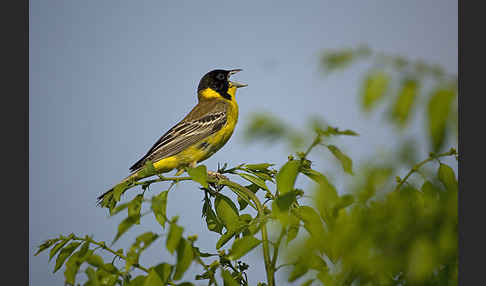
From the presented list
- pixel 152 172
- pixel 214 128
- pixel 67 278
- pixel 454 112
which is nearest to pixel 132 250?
pixel 67 278

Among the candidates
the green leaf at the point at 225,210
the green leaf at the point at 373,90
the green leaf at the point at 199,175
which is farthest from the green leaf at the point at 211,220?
the green leaf at the point at 373,90

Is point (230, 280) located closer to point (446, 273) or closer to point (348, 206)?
point (348, 206)

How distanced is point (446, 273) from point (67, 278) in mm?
887

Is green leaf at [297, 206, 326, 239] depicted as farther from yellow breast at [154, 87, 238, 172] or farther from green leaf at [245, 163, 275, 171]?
yellow breast at [154, 87, 238, 172]

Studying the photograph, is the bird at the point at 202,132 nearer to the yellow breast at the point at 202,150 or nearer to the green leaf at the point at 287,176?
the yellow breast at the point at 202,150

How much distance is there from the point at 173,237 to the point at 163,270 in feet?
0.56

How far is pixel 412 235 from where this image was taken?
59 cm

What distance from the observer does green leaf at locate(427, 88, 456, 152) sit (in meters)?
0.57

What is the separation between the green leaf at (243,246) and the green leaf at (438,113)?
560 mm

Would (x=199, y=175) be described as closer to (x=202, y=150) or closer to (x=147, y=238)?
(x=147, y=238)

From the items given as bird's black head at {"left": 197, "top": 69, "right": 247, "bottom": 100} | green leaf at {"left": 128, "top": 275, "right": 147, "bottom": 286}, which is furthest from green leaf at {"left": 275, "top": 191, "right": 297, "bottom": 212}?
bird's black head at {"left": 197, "top": 69, "right": 247, "bottom": 100}

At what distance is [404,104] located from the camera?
0.63 metres

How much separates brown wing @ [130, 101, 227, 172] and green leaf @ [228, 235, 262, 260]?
7.54 feet

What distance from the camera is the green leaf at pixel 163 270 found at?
0.98m
